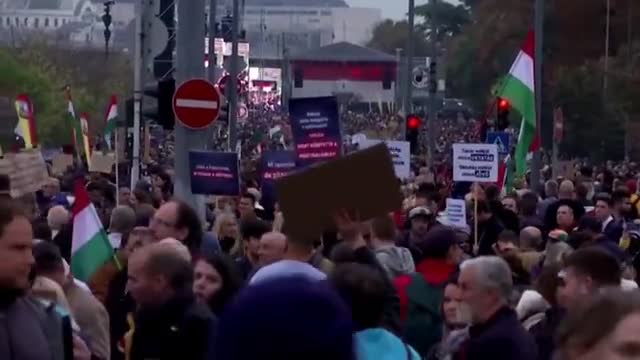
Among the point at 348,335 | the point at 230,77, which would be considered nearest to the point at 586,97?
the point at 230,77

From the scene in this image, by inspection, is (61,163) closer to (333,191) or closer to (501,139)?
(501,139)

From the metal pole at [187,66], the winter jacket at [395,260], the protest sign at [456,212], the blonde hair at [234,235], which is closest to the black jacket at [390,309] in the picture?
the winter jacket at [395,260]

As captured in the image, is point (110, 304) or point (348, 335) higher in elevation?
point (348, 335)

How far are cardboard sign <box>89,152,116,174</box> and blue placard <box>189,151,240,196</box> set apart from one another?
1077cm

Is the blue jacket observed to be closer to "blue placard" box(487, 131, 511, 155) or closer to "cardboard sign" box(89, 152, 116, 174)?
"cardboard sign" box(89, 152, 116, 174)

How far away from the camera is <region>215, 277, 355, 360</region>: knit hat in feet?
12.6

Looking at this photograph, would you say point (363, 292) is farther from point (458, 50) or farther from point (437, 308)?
point (458, 50)

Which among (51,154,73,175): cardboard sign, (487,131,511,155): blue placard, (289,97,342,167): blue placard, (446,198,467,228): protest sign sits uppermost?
(289,97,342,167): blue placard

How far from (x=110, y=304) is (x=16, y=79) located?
60.1 metres

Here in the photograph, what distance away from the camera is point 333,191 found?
23.5ft

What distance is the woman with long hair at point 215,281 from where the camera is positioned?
900 centimetres

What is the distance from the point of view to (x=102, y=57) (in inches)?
3647

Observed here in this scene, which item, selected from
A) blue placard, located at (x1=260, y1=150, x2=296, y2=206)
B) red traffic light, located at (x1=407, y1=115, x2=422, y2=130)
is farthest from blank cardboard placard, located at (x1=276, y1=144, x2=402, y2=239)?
red traffic light, located at (x1=407, y1=115, x2=422, y2=130)

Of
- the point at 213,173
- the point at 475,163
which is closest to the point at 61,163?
the point at 475,163
